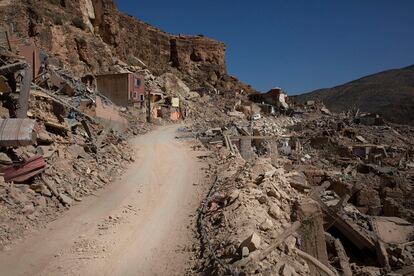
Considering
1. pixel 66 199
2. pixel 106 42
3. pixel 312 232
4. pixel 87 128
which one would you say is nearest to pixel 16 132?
pixel 66 199

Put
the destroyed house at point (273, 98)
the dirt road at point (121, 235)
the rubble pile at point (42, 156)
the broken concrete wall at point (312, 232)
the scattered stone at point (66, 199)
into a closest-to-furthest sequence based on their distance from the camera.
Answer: the dirt road at point (121, 235), the broken concrete wall at point (312, 232), the rubble pile at point (42, 156), the scattered stone at point (66, 199), the destroyed house at point (273, 98)

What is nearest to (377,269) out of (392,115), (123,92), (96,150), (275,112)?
(96,150)

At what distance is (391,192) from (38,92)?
16055mm

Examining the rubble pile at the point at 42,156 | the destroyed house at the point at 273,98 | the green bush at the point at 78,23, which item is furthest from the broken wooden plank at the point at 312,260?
the destroyed house at the point at 273,98

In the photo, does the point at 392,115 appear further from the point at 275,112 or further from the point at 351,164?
the point at 351,164

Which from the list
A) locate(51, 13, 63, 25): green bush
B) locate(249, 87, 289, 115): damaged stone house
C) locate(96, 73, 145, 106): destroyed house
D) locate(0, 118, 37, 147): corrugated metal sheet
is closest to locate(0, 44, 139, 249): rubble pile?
locate(0, 118, 37, 147): corrugated metal sheet

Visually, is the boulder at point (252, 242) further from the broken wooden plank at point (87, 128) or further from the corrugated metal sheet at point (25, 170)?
the broken wooden plank at point (87, 128)

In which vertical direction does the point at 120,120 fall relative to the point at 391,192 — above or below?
above

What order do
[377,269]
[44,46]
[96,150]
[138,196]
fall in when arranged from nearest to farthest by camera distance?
[377,269], [138,196], [96,150], [44,46]

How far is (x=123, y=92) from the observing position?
98.5 feet

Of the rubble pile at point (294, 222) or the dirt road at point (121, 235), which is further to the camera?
the dirt road at point (121, 235)

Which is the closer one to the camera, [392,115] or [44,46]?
[44,46]

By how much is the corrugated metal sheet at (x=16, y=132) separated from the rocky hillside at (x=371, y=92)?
85.4m

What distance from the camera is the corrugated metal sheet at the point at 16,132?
873cm
